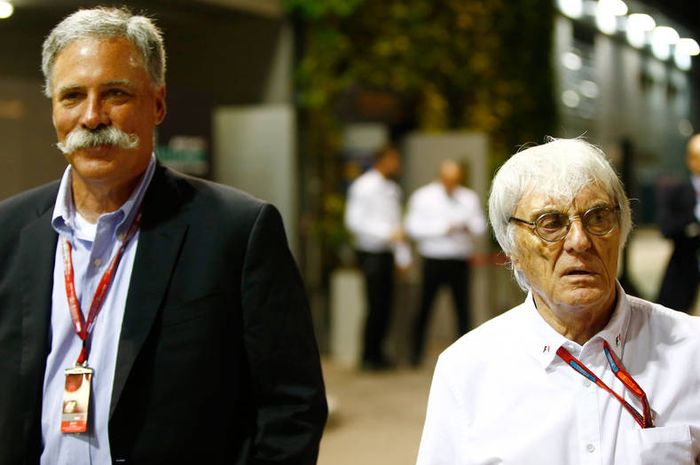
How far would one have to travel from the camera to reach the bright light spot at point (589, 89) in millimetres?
10891

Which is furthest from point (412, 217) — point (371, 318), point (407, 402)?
point (407, 402)

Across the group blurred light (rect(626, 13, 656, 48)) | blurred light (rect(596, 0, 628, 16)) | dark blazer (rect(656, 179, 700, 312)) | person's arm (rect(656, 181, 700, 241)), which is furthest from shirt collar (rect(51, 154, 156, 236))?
blurred light (rect(596, 0, 628, 16))

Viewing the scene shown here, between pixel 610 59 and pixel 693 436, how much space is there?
9058mm

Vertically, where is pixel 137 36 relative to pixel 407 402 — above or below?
above

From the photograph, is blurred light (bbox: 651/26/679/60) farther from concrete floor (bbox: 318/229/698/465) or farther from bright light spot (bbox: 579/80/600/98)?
bright light spot (bbox: 579/80/600/98)

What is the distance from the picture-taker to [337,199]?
933 cm

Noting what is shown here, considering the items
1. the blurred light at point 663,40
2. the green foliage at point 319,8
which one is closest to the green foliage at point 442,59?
the green foliage at point 319,8

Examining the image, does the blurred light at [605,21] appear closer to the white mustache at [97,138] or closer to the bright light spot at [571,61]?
the bright light spot at [571,61]

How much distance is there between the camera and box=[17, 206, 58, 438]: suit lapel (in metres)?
2.01

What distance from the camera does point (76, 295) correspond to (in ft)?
6.70

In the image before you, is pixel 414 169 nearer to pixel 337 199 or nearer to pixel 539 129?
pixel 337 199

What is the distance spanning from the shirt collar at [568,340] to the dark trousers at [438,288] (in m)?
6.25

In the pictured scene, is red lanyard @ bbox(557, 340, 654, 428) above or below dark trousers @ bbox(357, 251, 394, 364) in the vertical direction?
above

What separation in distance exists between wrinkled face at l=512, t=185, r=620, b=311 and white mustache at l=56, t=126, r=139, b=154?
2.78ft
